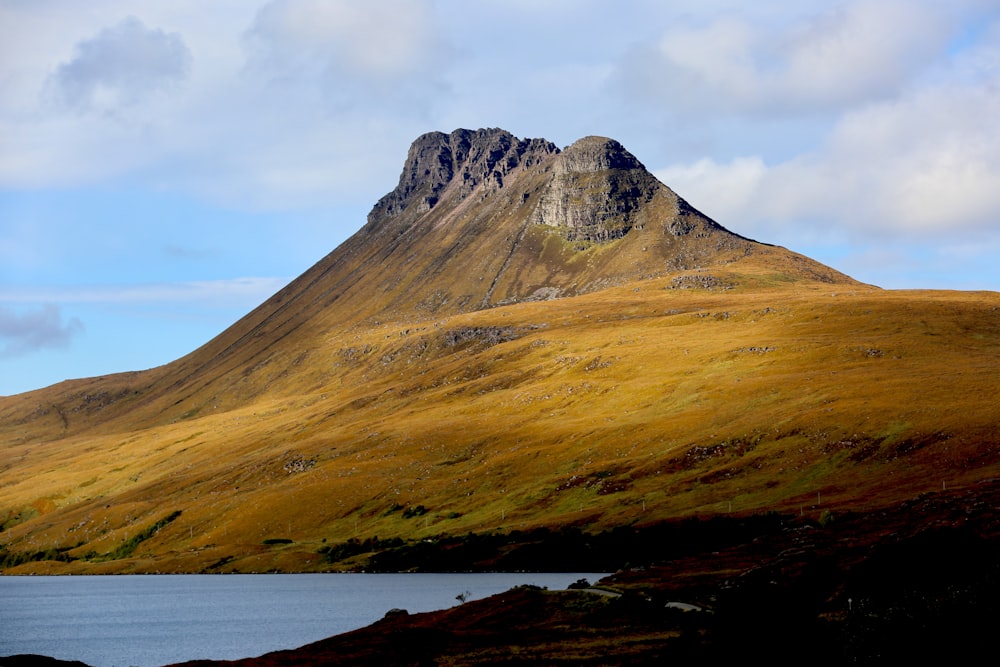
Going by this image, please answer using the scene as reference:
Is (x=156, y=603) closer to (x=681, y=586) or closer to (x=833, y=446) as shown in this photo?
(x=681, y=586)

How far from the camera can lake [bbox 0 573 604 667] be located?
301 ft

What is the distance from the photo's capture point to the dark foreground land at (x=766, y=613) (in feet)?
128

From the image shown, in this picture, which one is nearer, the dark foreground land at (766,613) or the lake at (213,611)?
the dark foreground land at (766,613)

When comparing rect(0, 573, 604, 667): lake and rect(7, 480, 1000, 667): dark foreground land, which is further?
rect(0, 573, 604, 667): lake

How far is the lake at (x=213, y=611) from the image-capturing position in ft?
301

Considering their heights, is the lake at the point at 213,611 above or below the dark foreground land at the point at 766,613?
below

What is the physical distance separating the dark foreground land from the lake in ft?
74.7

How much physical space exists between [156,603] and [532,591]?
75.2m

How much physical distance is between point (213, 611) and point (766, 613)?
8880 cm

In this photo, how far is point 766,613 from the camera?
47.1 meters

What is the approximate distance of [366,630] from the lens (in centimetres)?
7294

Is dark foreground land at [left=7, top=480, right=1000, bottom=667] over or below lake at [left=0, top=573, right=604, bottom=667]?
over

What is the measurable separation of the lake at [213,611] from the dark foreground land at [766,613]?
22.8 metres

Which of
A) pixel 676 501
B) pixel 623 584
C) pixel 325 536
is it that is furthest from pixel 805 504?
pixel 325 536
